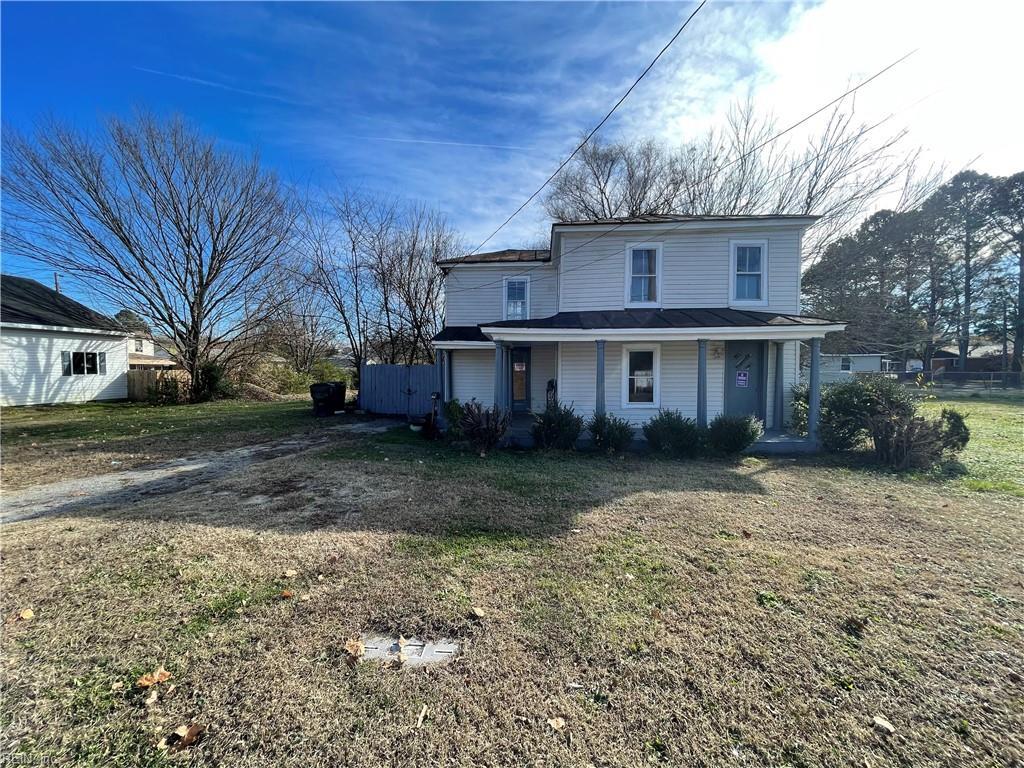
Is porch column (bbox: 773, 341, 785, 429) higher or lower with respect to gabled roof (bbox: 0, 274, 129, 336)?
lower

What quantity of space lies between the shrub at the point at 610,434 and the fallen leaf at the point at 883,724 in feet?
20.4

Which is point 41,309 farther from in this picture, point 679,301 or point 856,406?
point 856,406

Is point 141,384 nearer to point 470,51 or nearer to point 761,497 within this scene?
point 470,51

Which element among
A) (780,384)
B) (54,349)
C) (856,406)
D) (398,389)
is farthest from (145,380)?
(856,406)

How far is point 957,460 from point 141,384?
2916 centimetres

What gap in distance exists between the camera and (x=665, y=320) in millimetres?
9141

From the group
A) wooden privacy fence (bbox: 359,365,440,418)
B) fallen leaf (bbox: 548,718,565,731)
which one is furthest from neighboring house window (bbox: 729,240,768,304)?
fallen leaf (bbox: 548,718,565,731)

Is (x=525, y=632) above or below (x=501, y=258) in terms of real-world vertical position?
below

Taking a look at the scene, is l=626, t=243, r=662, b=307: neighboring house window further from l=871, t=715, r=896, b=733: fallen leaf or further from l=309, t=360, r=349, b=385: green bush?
l=309, t=360, r=349, b=385: green bush

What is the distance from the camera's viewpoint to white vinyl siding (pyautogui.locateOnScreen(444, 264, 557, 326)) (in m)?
13.0

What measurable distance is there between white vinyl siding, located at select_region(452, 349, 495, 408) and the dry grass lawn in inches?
319

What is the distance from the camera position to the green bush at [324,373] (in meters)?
24.8

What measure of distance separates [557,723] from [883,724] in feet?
5.33

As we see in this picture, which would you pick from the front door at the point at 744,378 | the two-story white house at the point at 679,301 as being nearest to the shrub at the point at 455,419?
the two-story white house at the point at 679,301
